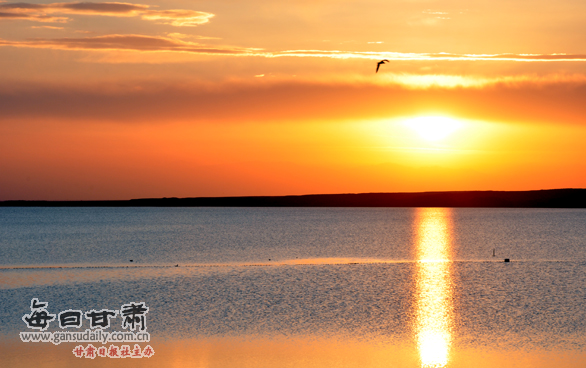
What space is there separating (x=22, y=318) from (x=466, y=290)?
2818cm

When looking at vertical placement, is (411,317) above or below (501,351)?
below

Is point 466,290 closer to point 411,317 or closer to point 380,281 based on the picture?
point 380,281

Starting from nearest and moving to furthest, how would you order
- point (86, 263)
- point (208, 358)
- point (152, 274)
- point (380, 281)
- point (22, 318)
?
point (208, 358) < point (22, 318) < point (380, 281) < point (152, 274) < point (86, 263)

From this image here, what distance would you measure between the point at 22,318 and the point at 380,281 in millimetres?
26611

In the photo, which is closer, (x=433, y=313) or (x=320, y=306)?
(x=433, y=313)

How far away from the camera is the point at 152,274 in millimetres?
54844

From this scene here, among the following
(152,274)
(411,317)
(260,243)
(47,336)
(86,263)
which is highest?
(47,336)

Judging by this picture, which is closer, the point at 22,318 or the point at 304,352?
the point at 304,352

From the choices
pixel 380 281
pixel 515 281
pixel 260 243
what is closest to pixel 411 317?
pixel 380 281

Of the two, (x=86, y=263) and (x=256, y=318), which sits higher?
(x=256, y=318)

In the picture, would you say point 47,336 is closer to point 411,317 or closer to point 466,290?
point 411,317

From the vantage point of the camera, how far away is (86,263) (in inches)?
2598

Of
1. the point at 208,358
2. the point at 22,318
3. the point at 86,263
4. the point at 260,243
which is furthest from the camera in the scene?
the point at 260,243

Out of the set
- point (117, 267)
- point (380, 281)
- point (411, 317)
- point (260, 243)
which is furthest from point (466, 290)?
point (260, 243)
